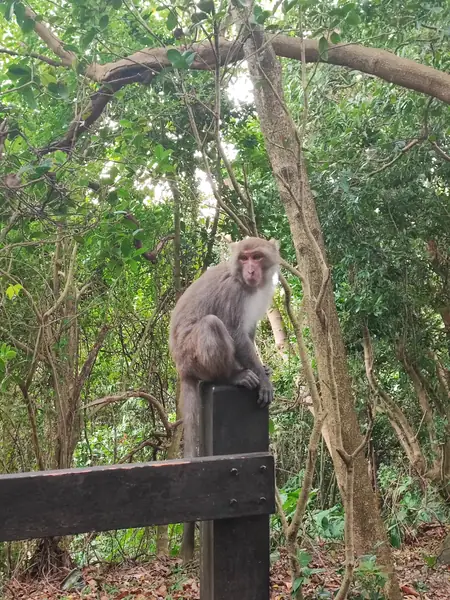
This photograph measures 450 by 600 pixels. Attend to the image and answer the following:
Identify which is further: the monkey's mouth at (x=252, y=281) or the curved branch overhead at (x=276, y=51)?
the curved branch overhead at (x=276, y=51)

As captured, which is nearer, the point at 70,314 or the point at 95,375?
the point at 70,314

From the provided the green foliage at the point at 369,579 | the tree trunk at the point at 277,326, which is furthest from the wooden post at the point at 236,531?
the tree trunk at the point at 277,326

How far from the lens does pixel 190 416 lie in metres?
2.90

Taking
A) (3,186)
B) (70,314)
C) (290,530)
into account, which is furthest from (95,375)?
(290,530)

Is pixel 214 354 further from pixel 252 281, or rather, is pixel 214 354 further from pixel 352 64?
pixel 352 64

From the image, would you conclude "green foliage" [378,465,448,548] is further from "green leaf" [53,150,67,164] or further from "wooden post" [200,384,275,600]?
"wooden post" [200,384,275,600]

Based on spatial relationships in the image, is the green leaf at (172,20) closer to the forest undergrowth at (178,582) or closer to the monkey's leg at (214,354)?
the monkey's leg at (214,354)

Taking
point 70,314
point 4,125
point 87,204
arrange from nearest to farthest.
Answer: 1. point 4,125
2. point 87,204
3. point 70,314

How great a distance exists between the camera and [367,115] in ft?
19.0

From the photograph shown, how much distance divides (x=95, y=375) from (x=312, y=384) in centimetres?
349

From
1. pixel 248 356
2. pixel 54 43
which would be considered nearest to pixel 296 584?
pixel 248 356

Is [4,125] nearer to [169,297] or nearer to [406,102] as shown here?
[169,297]

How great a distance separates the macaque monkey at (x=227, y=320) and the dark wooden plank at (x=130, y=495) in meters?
1.54

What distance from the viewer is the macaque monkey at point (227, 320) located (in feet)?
10.7
